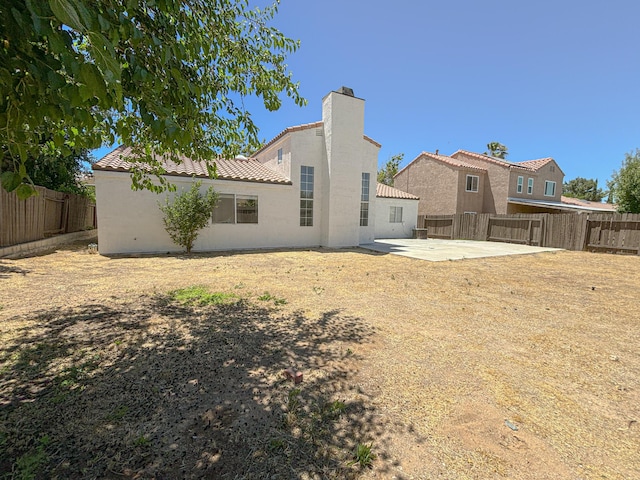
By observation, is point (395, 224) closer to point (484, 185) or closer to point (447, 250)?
point (447, 250)

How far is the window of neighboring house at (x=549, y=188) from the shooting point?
85.4ft

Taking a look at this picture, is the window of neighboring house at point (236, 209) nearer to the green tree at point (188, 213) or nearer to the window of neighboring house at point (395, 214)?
the green tree at point (188, 213)

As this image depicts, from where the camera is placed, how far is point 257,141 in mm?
3828

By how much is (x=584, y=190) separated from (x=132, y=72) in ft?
232

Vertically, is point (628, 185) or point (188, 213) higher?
point (628, 185)

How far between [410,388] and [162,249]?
1094cm

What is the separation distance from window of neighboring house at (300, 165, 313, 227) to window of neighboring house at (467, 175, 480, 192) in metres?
16.8

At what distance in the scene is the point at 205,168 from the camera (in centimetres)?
1232

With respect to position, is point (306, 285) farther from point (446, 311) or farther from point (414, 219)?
point (414, 219)

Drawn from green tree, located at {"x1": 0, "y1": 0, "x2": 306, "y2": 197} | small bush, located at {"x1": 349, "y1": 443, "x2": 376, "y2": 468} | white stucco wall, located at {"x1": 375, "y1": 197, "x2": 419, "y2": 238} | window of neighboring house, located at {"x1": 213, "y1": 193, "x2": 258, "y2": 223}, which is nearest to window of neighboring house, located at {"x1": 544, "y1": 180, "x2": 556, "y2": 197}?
white stucco wall, located at {"x1": 375, "y1": 197, "x2": 419, "y2": 238}

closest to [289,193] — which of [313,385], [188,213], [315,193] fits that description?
[315,193]

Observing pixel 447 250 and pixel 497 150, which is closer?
pixel 447 250

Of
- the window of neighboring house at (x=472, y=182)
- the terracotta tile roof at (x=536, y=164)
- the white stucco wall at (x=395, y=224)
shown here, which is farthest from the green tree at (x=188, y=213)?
the terracotta tile roof at (x=536, y=164)

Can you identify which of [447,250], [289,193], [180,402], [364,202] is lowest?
[180,402]
